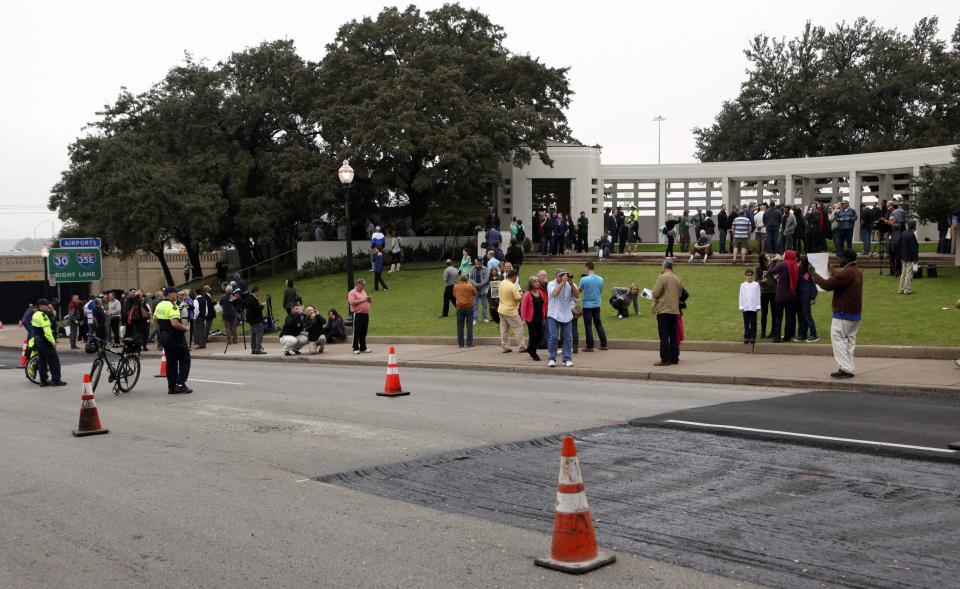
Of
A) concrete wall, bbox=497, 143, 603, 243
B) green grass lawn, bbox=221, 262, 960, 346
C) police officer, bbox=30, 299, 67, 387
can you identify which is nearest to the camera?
green grass lawn, bbox=221, 262, 960, 346

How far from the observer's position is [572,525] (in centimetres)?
558

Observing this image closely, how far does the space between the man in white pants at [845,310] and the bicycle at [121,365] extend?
11.9 m

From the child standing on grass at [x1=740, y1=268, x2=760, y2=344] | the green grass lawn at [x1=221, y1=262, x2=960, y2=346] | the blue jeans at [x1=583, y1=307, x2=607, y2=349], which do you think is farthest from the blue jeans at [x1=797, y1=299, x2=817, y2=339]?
the blue jeans at [x1=583, y1=307, x2=607, y2=349]

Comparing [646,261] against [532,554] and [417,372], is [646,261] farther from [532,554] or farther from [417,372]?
[532,554]

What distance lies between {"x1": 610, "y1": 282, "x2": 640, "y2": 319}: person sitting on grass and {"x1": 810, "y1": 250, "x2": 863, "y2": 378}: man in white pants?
30.8 ft

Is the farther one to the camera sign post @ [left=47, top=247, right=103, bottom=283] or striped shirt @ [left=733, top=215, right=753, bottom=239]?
sign post @ [left=47, top=247, right=103, bottom=283]

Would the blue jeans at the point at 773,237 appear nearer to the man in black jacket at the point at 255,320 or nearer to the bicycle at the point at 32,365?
the man in black jacket at the point at 255,320

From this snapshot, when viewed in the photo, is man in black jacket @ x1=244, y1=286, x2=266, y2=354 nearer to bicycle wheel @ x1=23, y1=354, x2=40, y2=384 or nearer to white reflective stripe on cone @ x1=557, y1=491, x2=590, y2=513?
bicycle wheel @ x1=23, y1=354, x2=40, y2=384

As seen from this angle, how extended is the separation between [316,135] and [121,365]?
33.1 meters

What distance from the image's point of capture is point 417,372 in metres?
18.4

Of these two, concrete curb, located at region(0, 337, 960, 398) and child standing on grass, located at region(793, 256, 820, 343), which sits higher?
child standing on grass, located at region(793, 256, 820, 343)

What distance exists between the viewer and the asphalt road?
581cm

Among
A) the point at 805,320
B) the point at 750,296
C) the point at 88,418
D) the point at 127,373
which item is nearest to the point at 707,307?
the point at 805,320

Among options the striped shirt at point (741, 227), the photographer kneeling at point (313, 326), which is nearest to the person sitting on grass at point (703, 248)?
the striped shirt at point (741, 227)
